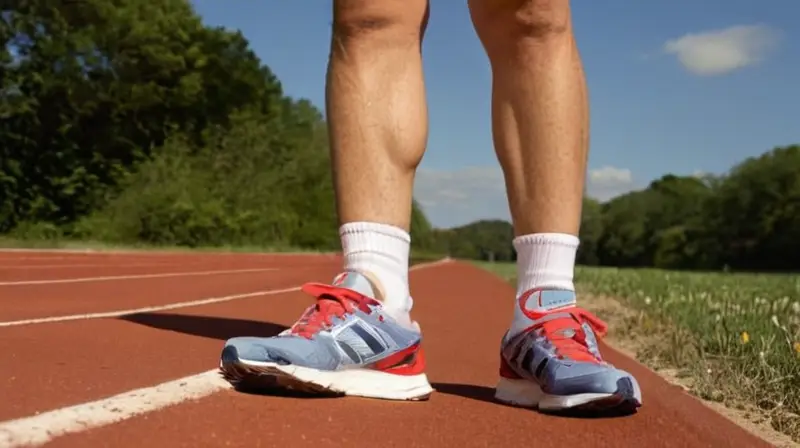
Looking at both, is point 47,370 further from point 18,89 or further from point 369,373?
point 18,89

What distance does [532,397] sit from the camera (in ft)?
8.01

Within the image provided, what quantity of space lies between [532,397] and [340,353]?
50 cm

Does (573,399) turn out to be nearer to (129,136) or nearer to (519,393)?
(519,393)

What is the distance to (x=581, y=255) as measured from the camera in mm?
115750

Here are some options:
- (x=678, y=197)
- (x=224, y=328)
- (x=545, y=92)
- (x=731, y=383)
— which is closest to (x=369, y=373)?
(x=545, y=92)

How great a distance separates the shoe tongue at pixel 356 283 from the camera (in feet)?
8.11

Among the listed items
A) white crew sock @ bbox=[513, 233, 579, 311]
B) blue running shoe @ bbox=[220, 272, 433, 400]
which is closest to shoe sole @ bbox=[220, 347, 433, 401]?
blue running shoe @ bbox=[220, 272, 433, 400]

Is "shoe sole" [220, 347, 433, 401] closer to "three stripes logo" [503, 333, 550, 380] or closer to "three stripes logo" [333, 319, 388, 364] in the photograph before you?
"three stripes logo" [333, 319, 388, 364]

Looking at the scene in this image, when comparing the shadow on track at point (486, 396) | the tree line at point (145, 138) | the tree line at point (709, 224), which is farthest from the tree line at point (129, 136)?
the shadow on track at point (486, 396)

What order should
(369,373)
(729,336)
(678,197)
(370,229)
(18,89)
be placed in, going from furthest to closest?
(678,197), (18,89), (729,336), (370,229), (369,373)

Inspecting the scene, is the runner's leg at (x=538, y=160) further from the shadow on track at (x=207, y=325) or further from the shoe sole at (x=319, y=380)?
the shadow on track at (x=207, y=325)

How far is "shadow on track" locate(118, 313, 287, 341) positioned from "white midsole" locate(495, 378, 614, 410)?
120 cm

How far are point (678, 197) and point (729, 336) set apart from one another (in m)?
109

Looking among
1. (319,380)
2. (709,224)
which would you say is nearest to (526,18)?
(319,380)
